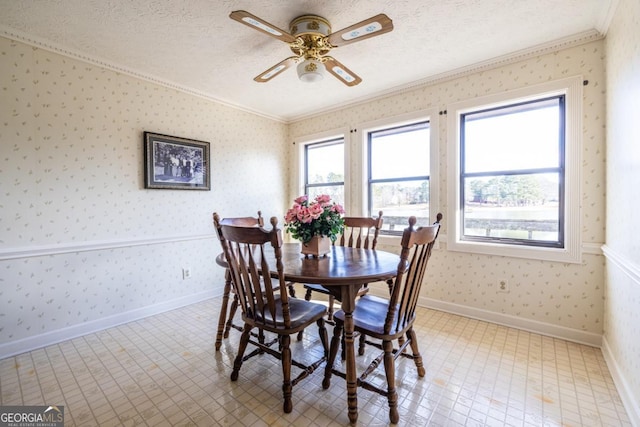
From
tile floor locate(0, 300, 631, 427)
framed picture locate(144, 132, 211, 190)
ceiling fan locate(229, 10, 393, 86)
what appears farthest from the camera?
framed picture locate(144, 132, 211, 190)

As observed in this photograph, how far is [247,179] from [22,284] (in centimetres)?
240

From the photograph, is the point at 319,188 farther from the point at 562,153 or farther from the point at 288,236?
the point at 562,153

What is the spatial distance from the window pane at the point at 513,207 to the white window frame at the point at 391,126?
31cm

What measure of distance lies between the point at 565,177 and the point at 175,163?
3.73 meters

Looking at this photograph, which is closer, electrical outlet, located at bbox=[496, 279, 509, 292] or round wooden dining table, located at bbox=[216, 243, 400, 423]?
round wooden dining table, located at bbox=[216, 243, 400, 423]

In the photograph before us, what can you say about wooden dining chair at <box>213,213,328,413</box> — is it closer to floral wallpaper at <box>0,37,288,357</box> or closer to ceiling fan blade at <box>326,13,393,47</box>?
ceiling fan blade at <box>326,13,393,47</box>

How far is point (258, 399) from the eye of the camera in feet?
5.57

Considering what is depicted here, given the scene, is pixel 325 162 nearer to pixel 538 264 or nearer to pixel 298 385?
pixel 538 264

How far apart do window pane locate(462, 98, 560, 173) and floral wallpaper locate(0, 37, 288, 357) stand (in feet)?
9.62

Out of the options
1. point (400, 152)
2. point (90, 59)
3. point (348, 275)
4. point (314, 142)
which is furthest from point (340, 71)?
point (90, 59)

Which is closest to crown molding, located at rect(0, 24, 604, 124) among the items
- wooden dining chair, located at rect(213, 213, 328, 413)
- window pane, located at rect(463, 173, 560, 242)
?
window pane, located at rect(463, 173, 560, 242)

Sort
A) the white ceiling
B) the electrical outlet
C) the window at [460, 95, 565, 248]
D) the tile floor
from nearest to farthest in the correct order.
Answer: the tile floor < the white ceiling < the window at [460, 95, 565, 248] < the electrical outlet

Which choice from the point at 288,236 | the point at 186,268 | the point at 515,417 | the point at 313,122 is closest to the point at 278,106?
the point at 313,122

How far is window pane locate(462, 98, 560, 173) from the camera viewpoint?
251 cm
